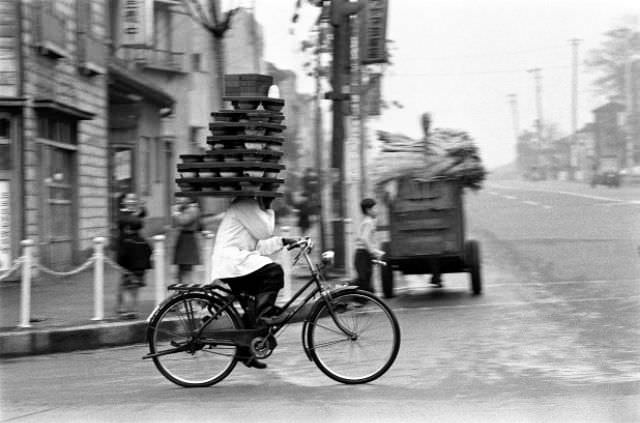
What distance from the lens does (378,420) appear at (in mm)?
6301

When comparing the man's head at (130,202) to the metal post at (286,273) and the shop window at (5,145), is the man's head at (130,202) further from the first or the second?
the shop window at (5,145)

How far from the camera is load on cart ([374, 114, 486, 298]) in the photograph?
1423cm

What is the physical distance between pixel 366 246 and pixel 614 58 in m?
81.6

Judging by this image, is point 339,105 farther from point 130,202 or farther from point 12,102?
point 130,202

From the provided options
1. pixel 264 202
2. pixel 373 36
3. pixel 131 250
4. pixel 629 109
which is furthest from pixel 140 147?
pixel 629 109

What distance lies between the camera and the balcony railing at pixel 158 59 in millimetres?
31781

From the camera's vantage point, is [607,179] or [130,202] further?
[607,179]

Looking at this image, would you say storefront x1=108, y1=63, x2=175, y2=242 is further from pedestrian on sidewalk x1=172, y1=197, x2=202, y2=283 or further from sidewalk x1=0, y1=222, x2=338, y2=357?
pedestrian on sidewalk x1=172, y1=197, x2=202, y2=283

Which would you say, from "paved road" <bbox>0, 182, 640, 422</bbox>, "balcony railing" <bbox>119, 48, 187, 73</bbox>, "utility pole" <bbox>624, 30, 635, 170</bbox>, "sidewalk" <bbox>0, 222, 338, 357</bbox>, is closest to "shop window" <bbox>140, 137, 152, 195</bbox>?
"balcony railing" <bbox>119, 48, 187, 73</bbox>

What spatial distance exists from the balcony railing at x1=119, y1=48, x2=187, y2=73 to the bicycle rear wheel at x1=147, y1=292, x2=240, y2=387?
24167mm

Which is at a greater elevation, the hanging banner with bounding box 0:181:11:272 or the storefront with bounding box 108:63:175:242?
the storefront with bounding box 108:63:175:242

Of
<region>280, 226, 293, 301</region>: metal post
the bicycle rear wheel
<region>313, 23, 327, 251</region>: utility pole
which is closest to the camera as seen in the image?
the bicycle rear wheel

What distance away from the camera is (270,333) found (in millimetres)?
7750

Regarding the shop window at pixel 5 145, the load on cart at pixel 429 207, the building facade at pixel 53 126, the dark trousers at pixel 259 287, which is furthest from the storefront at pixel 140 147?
the dark trousers at pixel 259 287
